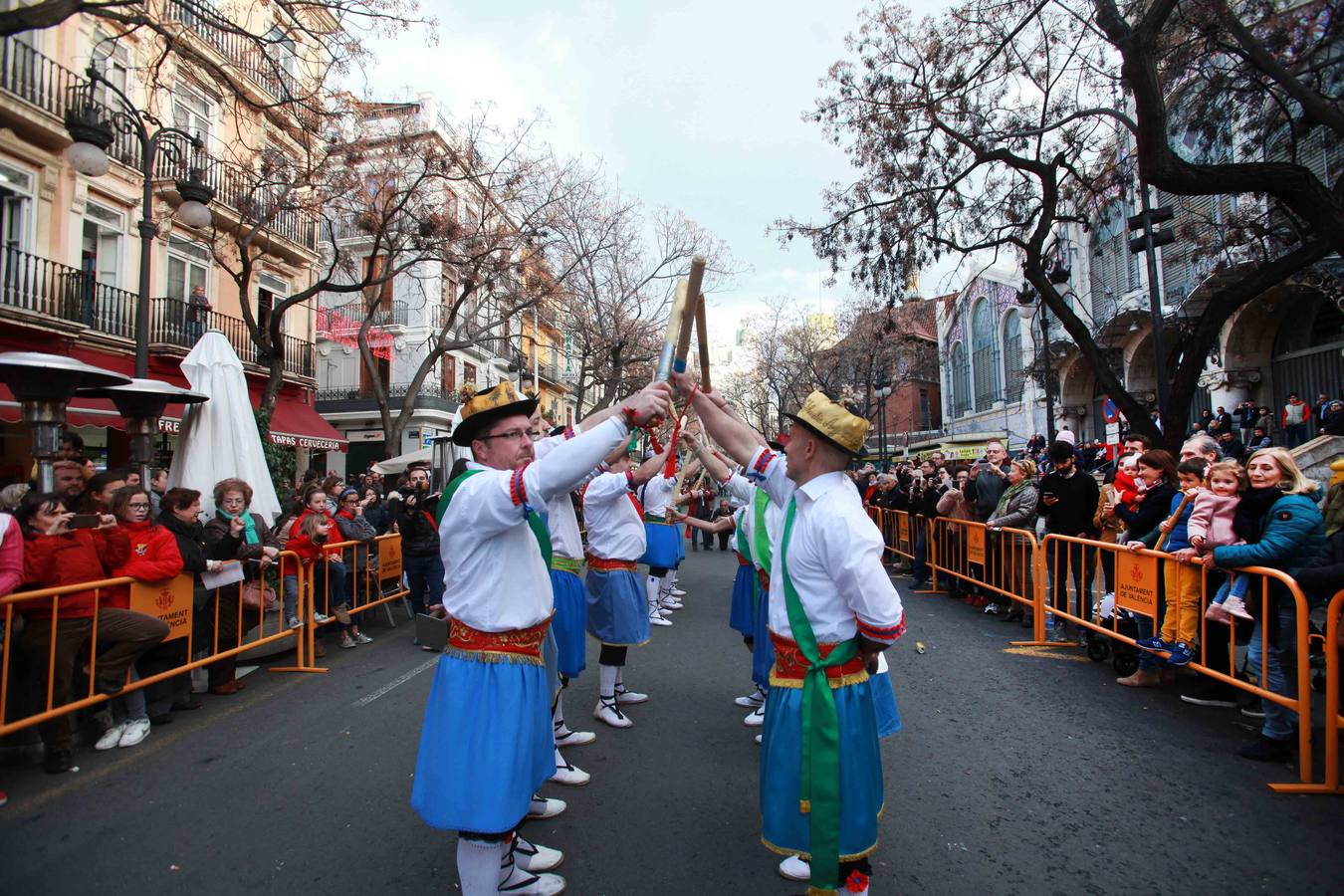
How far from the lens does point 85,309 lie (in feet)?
48.9

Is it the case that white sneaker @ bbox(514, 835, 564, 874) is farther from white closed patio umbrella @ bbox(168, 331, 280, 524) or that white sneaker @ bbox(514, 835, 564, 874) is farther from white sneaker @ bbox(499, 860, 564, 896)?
white closed patio umbrella @ bbox(168, 331, 280, 524)

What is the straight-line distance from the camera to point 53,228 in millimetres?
14477

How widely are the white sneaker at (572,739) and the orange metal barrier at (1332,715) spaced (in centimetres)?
385

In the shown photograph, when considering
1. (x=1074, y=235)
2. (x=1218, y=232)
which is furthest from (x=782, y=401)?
(x=1218, y=232)

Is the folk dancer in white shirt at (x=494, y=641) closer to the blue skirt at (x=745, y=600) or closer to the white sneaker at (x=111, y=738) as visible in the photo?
the blue skirt at (x=745, y=600)

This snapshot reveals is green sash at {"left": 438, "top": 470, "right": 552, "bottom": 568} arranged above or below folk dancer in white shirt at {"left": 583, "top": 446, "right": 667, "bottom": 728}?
above

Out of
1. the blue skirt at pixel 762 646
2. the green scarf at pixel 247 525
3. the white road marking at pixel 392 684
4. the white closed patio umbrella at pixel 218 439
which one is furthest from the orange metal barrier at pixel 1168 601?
the white closed patio umbrella at pixel 218 439

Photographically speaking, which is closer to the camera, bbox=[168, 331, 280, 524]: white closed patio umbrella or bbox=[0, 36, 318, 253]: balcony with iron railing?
bbox=[168, 331, 280, 524]: white closed patio umbrella

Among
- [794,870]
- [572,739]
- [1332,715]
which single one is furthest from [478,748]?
[1332,715]

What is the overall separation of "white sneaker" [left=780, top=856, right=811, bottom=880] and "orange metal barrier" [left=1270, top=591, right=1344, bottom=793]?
2.79 meters

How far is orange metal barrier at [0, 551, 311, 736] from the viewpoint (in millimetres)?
4199

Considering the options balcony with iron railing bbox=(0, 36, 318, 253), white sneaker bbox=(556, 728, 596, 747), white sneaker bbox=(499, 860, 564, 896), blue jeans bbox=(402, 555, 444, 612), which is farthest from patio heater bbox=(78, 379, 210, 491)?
white sneaker bbox=(499, 860, 564, 896)

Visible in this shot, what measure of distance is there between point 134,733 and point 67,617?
926mm

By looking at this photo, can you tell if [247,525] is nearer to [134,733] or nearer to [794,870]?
[134,733]
